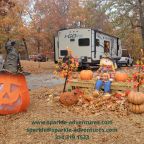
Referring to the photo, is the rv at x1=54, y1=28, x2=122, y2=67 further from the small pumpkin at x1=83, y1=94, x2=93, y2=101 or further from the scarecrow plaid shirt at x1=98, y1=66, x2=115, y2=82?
the small pumpkin at x1=83, y1=94, x2=93, y2=101

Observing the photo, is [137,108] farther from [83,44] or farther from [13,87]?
[83,44]

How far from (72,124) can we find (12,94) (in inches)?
64.5

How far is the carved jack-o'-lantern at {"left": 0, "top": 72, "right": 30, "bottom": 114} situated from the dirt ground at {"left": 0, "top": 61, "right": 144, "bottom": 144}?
0.16 meters

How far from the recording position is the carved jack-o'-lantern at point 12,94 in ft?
23.3

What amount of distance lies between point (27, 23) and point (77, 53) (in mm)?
23466

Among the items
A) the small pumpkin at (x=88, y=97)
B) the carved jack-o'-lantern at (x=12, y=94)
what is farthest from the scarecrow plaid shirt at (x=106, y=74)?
the carved jack-o'-lantern at (x=12, y=94)

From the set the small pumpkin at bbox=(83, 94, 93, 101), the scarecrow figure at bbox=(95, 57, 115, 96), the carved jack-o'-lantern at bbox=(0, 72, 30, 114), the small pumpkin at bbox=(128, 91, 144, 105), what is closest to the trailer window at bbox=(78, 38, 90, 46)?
the scarecrow figure at bbox=(95, 57, 115, 96)

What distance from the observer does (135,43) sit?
4681 cm

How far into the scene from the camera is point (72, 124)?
6.51 meters

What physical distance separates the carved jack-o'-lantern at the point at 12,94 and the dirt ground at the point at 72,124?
0.16 meters

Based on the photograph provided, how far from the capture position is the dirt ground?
5.71 meters

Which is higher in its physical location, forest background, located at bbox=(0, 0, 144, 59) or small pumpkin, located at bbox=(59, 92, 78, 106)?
forest background, located at bbox=(0, 0, 144, 59)

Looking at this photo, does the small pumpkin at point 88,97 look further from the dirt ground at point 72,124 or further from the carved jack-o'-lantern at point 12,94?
the carved jack-o'-lantern at point 12,94

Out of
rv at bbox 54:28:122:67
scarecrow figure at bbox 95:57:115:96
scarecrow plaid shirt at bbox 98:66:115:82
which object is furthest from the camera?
rv at bbox 54:28:122:67
